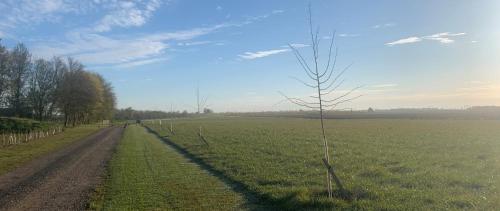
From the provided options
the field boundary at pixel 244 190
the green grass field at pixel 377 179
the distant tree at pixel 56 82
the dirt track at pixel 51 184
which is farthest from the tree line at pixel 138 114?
the field boundary at pixel 244 190

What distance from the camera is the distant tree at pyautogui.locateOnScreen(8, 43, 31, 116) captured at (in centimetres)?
7600

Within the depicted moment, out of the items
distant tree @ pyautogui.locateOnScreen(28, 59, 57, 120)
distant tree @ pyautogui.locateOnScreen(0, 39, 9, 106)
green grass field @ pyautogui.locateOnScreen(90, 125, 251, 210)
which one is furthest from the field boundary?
distant tree @ pyautogui.locateOnScreen(28, 59, 57, 120)

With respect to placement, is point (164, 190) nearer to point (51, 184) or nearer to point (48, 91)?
point (51, 184)

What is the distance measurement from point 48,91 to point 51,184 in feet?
258

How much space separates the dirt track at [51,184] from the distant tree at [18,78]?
2368 inches

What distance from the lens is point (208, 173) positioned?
1734cm

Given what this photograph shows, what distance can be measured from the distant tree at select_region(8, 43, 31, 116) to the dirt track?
60.1 meters

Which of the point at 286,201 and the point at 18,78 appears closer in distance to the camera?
the point at 286,201

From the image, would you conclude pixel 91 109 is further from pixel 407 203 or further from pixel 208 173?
pixel 407 203

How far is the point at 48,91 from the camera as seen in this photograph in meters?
87.3

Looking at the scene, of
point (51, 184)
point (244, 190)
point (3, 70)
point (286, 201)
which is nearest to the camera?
point (286, 201)

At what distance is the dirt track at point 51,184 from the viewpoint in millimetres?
11945

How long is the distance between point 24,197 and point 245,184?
21.0 feet

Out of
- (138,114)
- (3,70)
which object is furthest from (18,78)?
(138,114)
